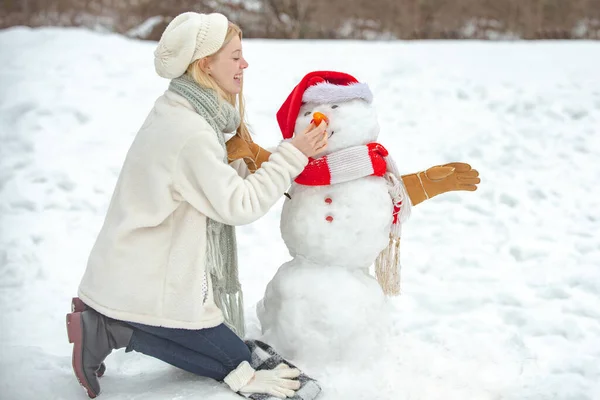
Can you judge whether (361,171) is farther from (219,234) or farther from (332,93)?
(219,234)

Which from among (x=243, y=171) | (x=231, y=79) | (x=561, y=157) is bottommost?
(x=561, y=157)

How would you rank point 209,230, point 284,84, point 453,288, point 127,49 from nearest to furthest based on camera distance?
point 209,230 → point 453,288 → point 284,84 → point 127,49

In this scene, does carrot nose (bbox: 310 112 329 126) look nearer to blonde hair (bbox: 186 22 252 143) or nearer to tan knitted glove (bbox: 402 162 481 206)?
blonde hair (bbox: 186 22 252 143)

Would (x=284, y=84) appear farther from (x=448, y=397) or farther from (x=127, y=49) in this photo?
(x=448, y=397)

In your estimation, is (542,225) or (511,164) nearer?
(542,225)

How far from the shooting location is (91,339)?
1.93 metres

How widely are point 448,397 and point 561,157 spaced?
2.60 m

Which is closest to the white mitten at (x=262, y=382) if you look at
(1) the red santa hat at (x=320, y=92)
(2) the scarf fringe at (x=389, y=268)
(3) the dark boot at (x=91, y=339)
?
(3) the dark boot at (x=91, y=339)

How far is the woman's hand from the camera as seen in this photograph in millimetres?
1980

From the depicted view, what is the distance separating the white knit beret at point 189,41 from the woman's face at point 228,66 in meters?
0.04

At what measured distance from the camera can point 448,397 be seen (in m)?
2.09

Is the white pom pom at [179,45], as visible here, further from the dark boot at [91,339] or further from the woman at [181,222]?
the dark boot at [91,339]

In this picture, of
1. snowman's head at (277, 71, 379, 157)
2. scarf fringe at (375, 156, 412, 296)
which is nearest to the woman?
snowman's head at (277, 71, 379, 157)

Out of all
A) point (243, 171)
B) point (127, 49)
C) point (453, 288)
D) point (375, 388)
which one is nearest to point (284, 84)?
point (127, 49)
